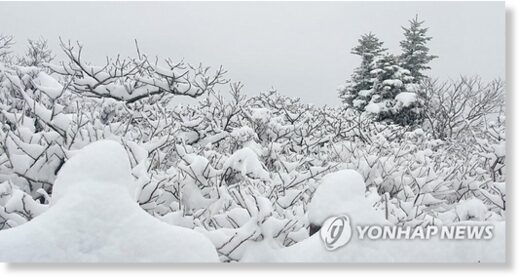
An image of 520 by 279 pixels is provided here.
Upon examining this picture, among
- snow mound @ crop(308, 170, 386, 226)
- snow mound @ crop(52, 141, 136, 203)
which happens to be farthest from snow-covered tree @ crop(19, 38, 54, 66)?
snow mound @ crop(308, 170, 386, 226)

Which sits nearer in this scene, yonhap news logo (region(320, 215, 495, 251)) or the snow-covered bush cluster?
yonhap news logo (region(320, 215, 495, 251))

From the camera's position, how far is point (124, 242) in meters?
2.89

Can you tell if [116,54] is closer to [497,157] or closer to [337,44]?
[337,44]

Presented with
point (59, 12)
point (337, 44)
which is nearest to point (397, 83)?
point (337, 44)

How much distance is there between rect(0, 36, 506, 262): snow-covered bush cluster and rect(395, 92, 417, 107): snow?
20.1 feet

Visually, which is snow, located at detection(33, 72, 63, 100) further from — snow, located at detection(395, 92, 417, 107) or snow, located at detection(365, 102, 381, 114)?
snow, located at detection(365, 102, 381, 114)

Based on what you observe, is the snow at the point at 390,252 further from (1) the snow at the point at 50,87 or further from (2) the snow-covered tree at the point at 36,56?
(2) the snow-covered tree at the point at 36,56

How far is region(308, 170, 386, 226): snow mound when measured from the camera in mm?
3480

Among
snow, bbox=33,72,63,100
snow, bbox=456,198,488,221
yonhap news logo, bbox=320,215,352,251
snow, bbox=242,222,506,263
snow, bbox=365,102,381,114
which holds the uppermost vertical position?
snow, bbox=365,102,381,114

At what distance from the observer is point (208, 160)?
467 centimetres

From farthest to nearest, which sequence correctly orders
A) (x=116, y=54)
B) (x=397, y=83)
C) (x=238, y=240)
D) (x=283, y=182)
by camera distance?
1. (x=397, y=83)
2. (x=116, y=54)
3. (x=283, y=182)
4. (x=238, y=240)

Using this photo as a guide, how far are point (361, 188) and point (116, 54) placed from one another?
344cm

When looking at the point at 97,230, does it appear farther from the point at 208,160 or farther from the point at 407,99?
the point at 407,99

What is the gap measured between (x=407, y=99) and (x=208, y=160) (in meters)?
10.7
